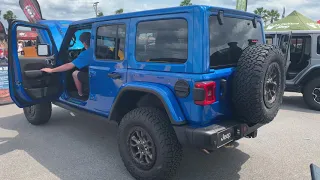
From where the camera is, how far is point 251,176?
3367 mm

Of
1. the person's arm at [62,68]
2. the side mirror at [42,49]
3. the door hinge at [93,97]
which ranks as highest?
the side mirror at [42,49]

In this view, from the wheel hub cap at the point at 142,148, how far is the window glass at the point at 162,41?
0.84 meters

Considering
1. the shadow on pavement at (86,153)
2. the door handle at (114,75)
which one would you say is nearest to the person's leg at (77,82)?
the shadow on pavement at (86,153)

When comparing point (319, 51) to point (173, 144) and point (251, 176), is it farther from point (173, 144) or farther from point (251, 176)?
point (173, 144)

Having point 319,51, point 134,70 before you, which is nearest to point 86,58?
point 134,70

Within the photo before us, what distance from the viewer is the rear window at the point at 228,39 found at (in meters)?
2.85

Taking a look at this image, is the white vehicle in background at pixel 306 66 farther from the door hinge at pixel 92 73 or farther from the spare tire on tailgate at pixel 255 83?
the door hinge at pixel 92 73

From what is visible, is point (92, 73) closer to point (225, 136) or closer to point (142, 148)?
point (142, 148)

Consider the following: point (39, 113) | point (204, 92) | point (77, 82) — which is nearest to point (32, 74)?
point (77, 82)

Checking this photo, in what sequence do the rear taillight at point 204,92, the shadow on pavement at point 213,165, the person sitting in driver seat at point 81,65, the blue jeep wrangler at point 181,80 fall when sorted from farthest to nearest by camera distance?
the person sitting in driver seat at point 81,65, the shadow on pavement at point 213,165, the blue jeep wrangler at point 181,80, the rear taillight at point 204,92

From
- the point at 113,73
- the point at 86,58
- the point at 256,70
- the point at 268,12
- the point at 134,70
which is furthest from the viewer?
the point at 268,12

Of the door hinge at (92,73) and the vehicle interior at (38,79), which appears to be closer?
the door hinge at (92,73)

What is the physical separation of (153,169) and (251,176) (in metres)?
1.25

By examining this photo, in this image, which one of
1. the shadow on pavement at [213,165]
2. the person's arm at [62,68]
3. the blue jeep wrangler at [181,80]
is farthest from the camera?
the person's arm at [62,68]
